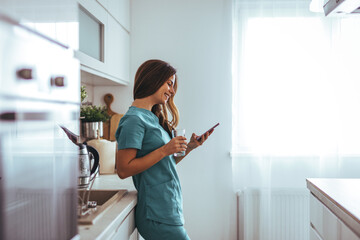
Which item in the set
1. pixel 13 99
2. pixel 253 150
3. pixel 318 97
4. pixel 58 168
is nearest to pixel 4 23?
pixel 13 99

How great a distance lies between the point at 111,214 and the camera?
4.10 feet

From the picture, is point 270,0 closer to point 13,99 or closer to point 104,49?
point 104,49

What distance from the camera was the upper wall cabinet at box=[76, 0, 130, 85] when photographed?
163 centimetres

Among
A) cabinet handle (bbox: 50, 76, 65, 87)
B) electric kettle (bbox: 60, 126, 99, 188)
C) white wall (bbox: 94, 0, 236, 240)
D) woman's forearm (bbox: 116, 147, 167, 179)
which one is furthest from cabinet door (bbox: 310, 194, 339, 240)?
cabinet handle (bbox: 50, 76, 65, 87)

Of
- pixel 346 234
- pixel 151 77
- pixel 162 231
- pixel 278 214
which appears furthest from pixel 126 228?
pixel 278 214

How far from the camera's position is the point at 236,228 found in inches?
106

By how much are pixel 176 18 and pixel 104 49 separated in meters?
0.94

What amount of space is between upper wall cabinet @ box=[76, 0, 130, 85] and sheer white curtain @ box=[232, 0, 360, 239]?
0.90 metres

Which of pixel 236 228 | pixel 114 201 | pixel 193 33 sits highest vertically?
pixel 193 33

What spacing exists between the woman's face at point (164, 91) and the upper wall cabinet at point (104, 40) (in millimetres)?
401

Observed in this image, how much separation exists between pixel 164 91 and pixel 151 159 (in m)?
0.37

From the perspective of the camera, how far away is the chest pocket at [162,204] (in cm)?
141

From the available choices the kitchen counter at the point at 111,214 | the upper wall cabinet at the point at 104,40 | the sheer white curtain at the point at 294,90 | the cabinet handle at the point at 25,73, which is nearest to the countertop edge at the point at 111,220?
the kitchen counter at the point at 111,214

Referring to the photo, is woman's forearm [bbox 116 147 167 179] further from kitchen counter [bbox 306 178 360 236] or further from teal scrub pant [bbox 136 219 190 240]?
kitchen counter [bbox 306 178 360 236]
